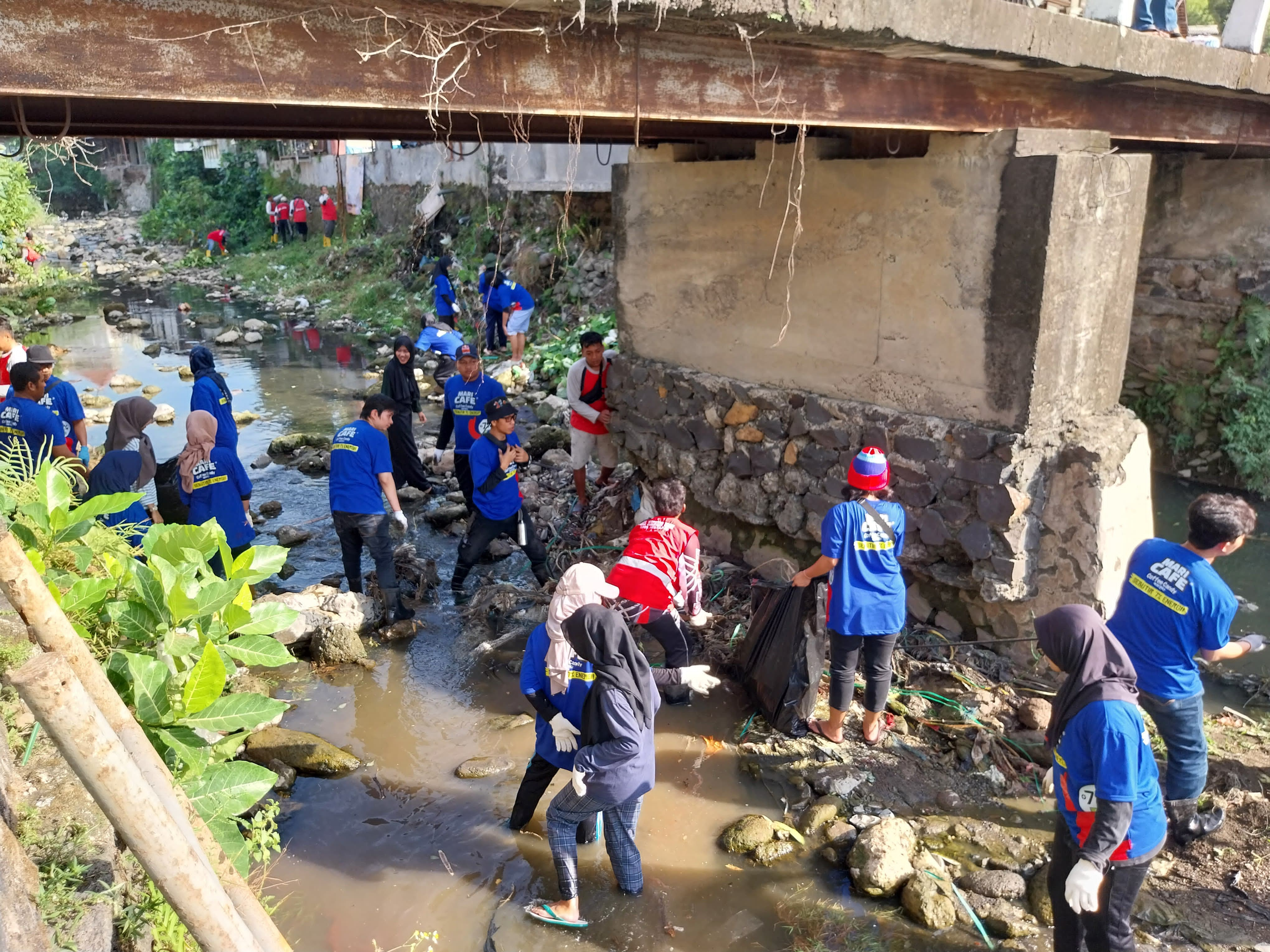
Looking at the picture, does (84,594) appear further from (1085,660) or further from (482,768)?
(1085,660)

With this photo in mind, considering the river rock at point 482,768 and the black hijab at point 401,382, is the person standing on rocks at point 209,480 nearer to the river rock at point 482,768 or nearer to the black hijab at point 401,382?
the river rock at point 482,768

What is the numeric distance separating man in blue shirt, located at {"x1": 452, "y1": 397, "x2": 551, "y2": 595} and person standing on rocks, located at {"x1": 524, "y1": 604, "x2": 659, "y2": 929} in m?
2.70

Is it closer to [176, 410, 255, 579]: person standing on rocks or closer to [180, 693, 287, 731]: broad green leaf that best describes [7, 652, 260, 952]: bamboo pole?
[180, 693, 287, 731]: broad green leaf

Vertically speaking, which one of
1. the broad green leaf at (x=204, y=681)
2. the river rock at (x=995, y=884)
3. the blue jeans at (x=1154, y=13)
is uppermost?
the blue jeans at (x=1154, y=13)

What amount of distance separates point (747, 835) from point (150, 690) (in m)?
2.51

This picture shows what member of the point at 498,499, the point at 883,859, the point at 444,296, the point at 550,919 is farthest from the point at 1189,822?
the point at 444,296

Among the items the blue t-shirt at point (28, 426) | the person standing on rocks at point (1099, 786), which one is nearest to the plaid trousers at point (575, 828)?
the person standing on rocks at point (1099, 786)

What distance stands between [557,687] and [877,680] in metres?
1.79

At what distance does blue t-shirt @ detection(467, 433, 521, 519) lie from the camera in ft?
19.6

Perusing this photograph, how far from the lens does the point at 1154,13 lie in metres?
6.59

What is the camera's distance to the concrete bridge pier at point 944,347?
4734mm

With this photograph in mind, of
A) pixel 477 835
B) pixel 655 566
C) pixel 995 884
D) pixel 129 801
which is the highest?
pixel 129 801

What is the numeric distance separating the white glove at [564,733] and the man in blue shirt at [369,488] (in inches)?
104

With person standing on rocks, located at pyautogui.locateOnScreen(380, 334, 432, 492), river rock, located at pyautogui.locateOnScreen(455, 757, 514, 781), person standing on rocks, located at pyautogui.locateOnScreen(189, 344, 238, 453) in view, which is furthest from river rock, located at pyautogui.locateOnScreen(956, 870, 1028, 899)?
person standing on rocks, located at pyautogui.locateOnScreen(380, 334, 432, 492)
